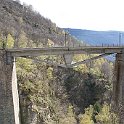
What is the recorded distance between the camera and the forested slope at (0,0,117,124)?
41.8 meters

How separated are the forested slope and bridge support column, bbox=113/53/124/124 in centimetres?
159

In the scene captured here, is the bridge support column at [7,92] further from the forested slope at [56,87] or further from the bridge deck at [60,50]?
the forested slope at [56,87]

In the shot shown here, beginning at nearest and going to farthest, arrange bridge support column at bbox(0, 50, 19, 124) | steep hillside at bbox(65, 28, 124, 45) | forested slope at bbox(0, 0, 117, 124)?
1. bridge support column at bbox(0, 50, 19, 124)
2. forested slope at bbox(0, 0, 117, 124)
3. steep hillside at bbox(65, 28, 124, 45)

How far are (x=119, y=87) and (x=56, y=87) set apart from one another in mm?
18053

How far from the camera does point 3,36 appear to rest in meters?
59.7

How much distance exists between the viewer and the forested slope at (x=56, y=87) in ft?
137

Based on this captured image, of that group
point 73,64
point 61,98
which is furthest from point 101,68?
point 73,64

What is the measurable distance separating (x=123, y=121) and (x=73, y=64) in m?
6.62

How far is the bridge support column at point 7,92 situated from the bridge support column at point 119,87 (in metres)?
9.20

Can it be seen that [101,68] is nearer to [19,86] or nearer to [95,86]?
[95,86]

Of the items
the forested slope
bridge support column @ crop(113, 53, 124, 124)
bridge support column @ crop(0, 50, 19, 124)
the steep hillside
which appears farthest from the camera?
the steep hillside

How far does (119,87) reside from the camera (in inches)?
1398

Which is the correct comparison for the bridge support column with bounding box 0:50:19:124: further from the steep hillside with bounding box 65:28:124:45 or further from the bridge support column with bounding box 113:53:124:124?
the steep hillside with bounding box 65:28:124:45

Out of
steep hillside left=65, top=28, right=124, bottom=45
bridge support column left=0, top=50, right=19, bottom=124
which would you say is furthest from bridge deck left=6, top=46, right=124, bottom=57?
steep hillside left=65, top=28, right=124, bottom=45
